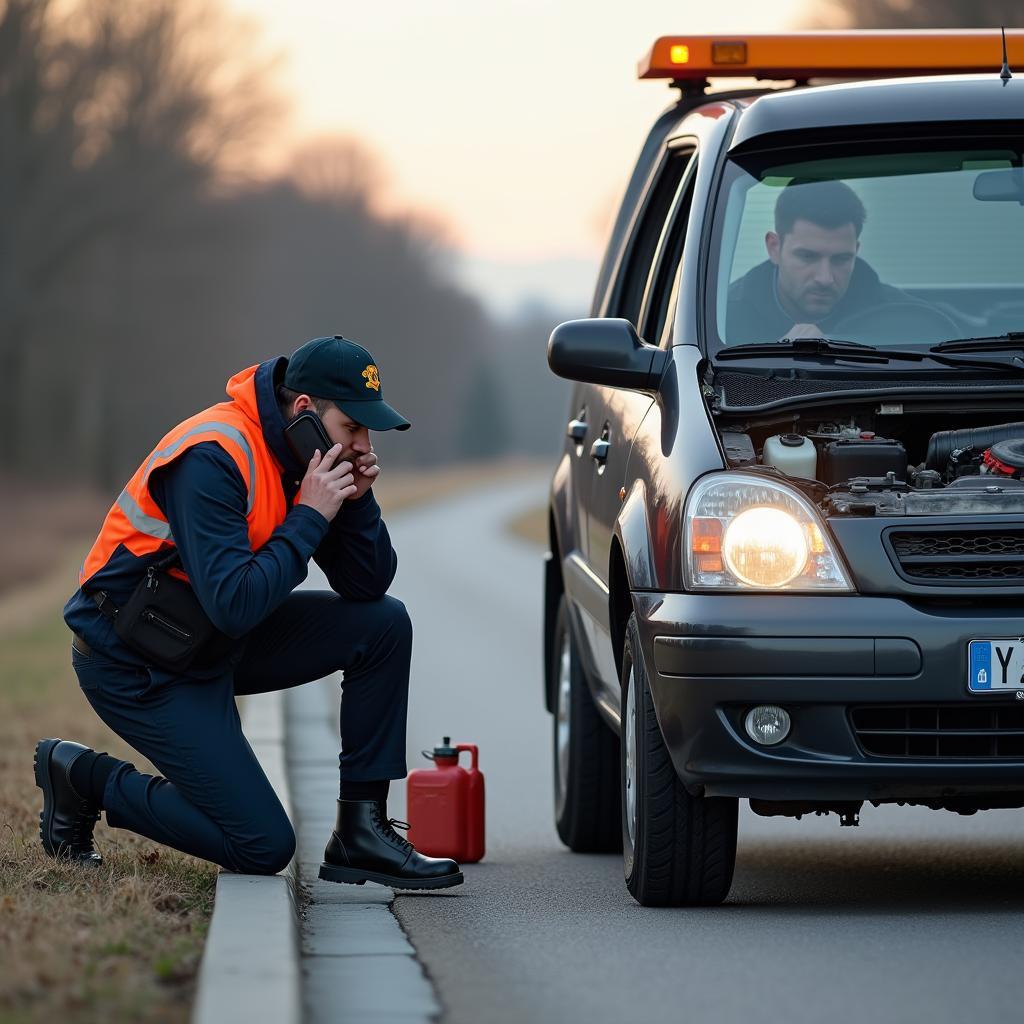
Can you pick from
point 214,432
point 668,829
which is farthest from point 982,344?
point 214,432

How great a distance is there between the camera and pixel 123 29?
42844mm

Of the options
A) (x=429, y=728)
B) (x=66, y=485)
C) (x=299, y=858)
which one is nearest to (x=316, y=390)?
(x=299, y=858)

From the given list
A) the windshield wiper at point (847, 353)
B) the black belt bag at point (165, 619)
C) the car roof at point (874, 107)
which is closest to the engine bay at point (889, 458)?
the windshield wiper at point (847, 353)

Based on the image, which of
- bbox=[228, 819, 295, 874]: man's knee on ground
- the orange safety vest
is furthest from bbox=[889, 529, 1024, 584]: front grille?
bbox=[228, 819, 295, 874]: man's knee on ground

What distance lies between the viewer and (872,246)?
6.45m

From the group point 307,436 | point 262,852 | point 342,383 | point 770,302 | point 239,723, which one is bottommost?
point 262,852

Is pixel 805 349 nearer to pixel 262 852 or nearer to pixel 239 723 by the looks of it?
pixel 239 723

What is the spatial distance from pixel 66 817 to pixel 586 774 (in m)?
1.96

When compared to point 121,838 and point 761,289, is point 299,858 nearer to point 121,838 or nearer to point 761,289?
point 121,838

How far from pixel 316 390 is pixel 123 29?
1514 inches

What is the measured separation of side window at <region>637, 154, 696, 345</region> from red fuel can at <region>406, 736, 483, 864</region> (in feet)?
4.86

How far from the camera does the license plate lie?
5.42m

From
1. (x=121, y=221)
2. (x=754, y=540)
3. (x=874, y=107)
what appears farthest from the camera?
(x=121, y=221)

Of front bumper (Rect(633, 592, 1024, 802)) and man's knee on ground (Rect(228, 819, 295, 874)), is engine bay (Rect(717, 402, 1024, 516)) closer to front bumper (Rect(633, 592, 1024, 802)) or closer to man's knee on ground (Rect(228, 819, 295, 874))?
front bumper (Rect(633, 592, 1024, 802))
